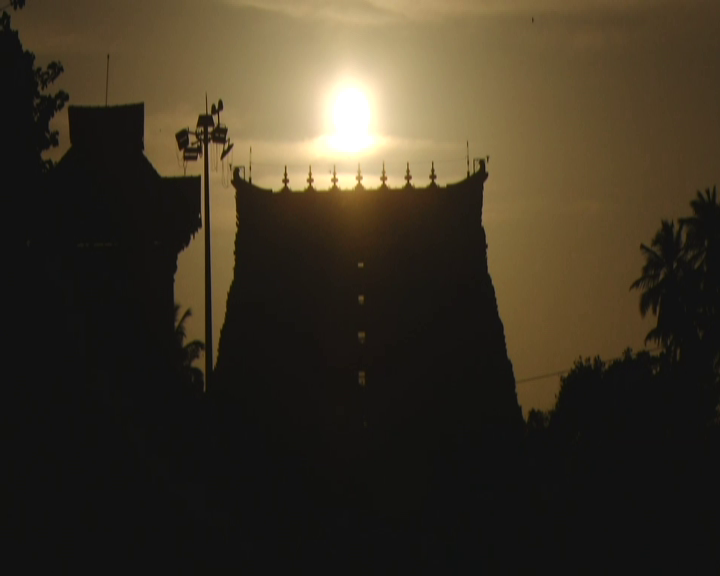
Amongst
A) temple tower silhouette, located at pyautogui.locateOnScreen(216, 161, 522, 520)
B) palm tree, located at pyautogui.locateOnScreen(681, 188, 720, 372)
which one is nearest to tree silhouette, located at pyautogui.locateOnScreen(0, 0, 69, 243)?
temple tower silhouette, located at pyautogui.locateOnScreen(216, 161, 522, 520)

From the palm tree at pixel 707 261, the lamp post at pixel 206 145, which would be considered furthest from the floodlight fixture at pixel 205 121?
the palm tree at pixel 707 261

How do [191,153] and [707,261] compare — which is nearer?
[191,153]

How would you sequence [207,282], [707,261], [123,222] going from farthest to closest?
1. [707,261]
2. [123,222]
3. [207,282]

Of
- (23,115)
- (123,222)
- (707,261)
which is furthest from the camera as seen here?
(707,261)

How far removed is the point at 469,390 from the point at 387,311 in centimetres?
454

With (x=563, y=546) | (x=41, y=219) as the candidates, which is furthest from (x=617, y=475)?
(x=41, y=219)

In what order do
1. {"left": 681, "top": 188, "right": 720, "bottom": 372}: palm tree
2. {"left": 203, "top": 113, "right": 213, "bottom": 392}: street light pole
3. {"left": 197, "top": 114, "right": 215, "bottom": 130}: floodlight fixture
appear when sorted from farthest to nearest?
{"left": 681, "top": 188, "right": 720, "bottom": 372}: palm tree → {"left": 197, "top": 114, "right": 215, "bottom": 130}: floodlight fixture → {"left": 203, "top": 113, "right": 213, "bottom": 392}: street light pole

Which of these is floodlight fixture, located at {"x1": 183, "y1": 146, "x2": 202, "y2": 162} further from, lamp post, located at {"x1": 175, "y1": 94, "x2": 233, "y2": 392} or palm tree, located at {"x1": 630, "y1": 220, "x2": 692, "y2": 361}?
palm tree, located at {"x1": 630, "y1": 220, "x2": 692, "y2": 361}

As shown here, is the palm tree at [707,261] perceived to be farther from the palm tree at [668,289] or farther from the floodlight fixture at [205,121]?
the floodlight fixture at [205,121]

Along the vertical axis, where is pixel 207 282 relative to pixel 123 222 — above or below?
below

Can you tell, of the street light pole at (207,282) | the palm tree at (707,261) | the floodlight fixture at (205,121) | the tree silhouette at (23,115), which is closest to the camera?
the tree silhouette at (23,115)

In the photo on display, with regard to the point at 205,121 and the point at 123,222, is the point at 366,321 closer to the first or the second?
the point at 123,222

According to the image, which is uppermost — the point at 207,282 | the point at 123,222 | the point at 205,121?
the point at 205,121

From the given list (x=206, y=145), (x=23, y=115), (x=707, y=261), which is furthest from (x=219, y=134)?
(x=707, y=261)
